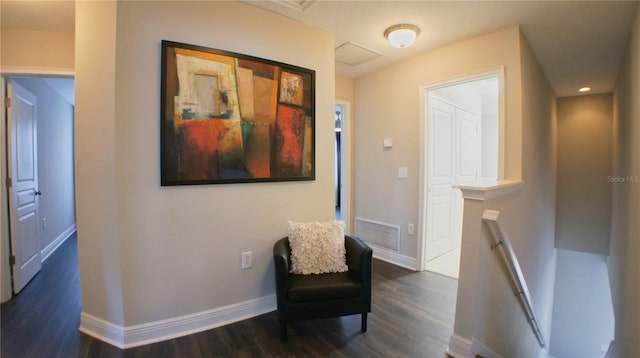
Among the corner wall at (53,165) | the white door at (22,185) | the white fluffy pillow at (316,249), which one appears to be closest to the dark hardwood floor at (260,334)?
the white door at (22,185)

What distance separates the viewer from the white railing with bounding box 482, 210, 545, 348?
67.9 inches

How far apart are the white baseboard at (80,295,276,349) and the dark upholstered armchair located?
0.45 metres

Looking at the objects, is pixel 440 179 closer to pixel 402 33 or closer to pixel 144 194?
pixel 402 33

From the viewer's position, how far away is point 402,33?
2.40 meters

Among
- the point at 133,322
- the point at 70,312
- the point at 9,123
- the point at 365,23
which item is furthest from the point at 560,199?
the point at 9,123

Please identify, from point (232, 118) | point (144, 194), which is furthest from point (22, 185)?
point (232, 118)

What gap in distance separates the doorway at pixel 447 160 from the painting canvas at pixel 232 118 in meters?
1.61

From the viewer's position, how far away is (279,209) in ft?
7.50

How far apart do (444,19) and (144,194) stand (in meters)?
2.77

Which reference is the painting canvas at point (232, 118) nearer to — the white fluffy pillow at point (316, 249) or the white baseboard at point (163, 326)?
the white fluffy pillow at point (316, 249)

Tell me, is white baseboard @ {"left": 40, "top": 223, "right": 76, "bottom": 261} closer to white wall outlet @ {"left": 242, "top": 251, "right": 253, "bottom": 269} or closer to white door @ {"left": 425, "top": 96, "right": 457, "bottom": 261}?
white wall outlet @ {"left": 242, "top": 251, "right": 253, "bottom": 269}

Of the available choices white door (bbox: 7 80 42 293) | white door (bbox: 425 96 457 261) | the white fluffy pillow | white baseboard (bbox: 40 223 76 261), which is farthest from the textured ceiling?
white baseboard (bbox: 40 223 76 261)

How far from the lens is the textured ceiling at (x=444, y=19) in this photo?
6.92 feet

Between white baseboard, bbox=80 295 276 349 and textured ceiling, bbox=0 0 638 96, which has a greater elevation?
textured ceiling, bbox=0 0 638 96
